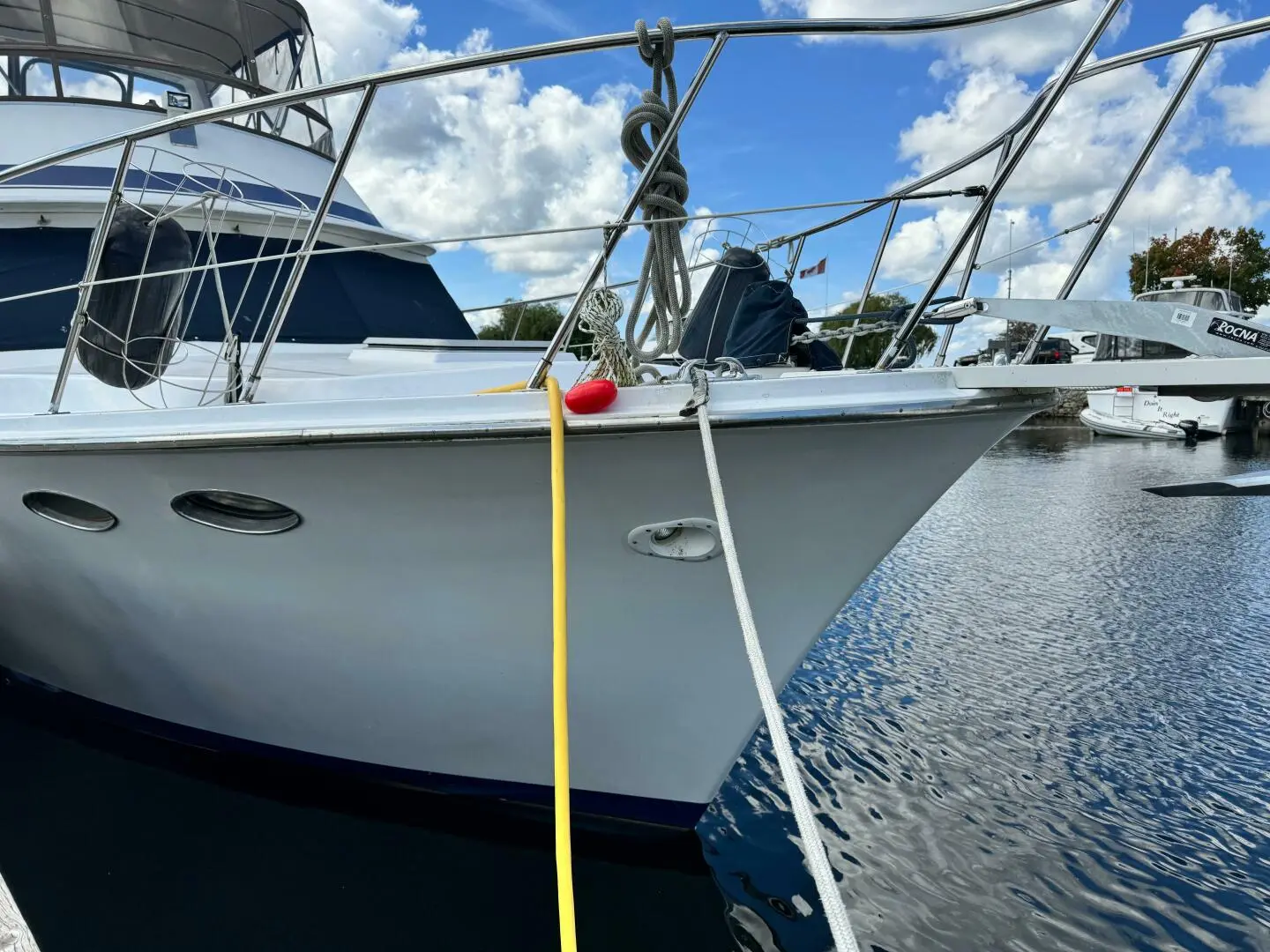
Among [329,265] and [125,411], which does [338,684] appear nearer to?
[125,411]

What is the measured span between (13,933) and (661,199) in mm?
2457

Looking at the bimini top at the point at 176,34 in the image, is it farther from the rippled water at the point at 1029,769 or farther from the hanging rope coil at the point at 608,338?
the rippled water at the point at 1029,769

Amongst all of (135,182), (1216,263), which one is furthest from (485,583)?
(1216,263)

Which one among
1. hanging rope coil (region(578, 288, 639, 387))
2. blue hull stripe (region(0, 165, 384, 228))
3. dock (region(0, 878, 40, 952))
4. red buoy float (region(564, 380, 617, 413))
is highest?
blue hull stripe (region(0, 165, 384, 228))

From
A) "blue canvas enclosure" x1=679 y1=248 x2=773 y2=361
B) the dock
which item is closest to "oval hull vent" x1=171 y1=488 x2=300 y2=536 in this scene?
the dock

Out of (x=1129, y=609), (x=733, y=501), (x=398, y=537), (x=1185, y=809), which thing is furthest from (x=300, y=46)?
(x=1129, y=609)

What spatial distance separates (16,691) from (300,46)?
193 inches

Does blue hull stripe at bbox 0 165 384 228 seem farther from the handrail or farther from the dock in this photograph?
the dock

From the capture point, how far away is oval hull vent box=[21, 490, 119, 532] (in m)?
3.39

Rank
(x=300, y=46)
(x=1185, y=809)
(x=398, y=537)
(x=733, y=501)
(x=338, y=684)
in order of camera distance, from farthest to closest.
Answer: (x=300, y=46)
(x=1185, y=809)
(x=338, y=684)
(x=398, y=537)
(x=733, y=501)

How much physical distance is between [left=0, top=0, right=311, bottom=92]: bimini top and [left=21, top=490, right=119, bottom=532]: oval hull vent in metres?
3.15

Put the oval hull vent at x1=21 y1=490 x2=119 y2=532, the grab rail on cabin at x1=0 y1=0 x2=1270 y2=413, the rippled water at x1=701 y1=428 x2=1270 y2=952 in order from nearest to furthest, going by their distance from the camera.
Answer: the grab rail on cabin at x1=0 y1=0 x2=1270 y2=413, the rippled water at x1=701 y1=428 x2=1270 y2=952, the oval hull vent at x1=21 y1=490 x2=119 y2=532

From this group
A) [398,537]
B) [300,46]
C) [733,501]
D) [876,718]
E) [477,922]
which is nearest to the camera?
[733,501]

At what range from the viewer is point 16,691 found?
5277mm
